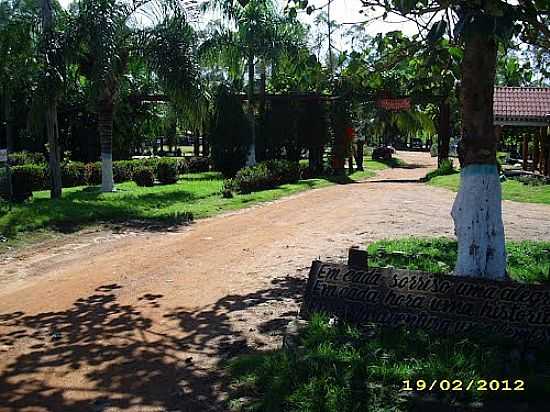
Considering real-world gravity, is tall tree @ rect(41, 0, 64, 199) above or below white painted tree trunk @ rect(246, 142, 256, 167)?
above

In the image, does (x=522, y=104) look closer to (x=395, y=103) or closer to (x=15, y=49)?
(x=395, y=103)

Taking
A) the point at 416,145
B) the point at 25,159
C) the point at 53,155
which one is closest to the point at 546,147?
the point at 53,155

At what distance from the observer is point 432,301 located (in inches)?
177

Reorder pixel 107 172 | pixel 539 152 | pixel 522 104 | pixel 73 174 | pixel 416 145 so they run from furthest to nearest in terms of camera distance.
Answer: pixel 416 145, pixel 539 152, pixel 522 104, pixel 73 174, pixel 107 172

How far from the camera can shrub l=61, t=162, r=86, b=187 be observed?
19984 mm

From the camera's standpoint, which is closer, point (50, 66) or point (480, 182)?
point (480, 182)

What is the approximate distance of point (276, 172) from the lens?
2020 cm

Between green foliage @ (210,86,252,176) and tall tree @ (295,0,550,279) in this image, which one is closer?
tall tree @ (295,0,550,279)

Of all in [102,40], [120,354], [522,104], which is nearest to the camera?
[120,354]

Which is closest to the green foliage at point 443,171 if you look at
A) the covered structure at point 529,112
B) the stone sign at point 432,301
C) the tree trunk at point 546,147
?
the covered structure at point 529,112

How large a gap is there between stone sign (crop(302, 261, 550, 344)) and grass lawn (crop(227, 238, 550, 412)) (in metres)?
0.13

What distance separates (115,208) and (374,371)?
9.87 meters
